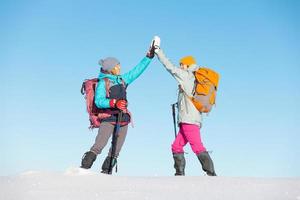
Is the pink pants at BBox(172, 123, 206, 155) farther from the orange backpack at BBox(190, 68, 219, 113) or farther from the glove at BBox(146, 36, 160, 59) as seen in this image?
the glove at BBox(146, 36, 160, 59)

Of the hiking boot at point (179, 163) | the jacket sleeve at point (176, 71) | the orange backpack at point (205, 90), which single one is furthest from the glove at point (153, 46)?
the hiking boot at point (179, 163)

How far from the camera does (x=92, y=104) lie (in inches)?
335

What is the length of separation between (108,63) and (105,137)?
161 cm

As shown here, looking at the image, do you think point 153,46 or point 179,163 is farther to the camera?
point 153,46

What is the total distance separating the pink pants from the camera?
813 cm

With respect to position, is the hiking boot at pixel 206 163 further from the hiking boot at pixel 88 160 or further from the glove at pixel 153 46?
the glove at pixel 153 46

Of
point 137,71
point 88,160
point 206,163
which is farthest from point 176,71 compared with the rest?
point 88,160

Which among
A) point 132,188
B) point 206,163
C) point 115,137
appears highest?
→ point 115,137

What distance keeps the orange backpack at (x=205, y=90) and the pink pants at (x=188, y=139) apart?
0.43 m

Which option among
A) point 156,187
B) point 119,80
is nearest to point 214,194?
point 156,187

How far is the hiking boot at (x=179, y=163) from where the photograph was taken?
8.32m

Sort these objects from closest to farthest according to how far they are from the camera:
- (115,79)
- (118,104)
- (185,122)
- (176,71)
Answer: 1. (118,104)
2. (185,122)
3. (176,71)
4. (115,79)

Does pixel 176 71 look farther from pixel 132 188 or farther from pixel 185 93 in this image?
pixel 132 188

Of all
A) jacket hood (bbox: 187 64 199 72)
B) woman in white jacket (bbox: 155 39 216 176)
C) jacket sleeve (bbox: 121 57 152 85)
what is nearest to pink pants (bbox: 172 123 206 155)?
woman in white jacket (bbox: 155 39 216 176)
